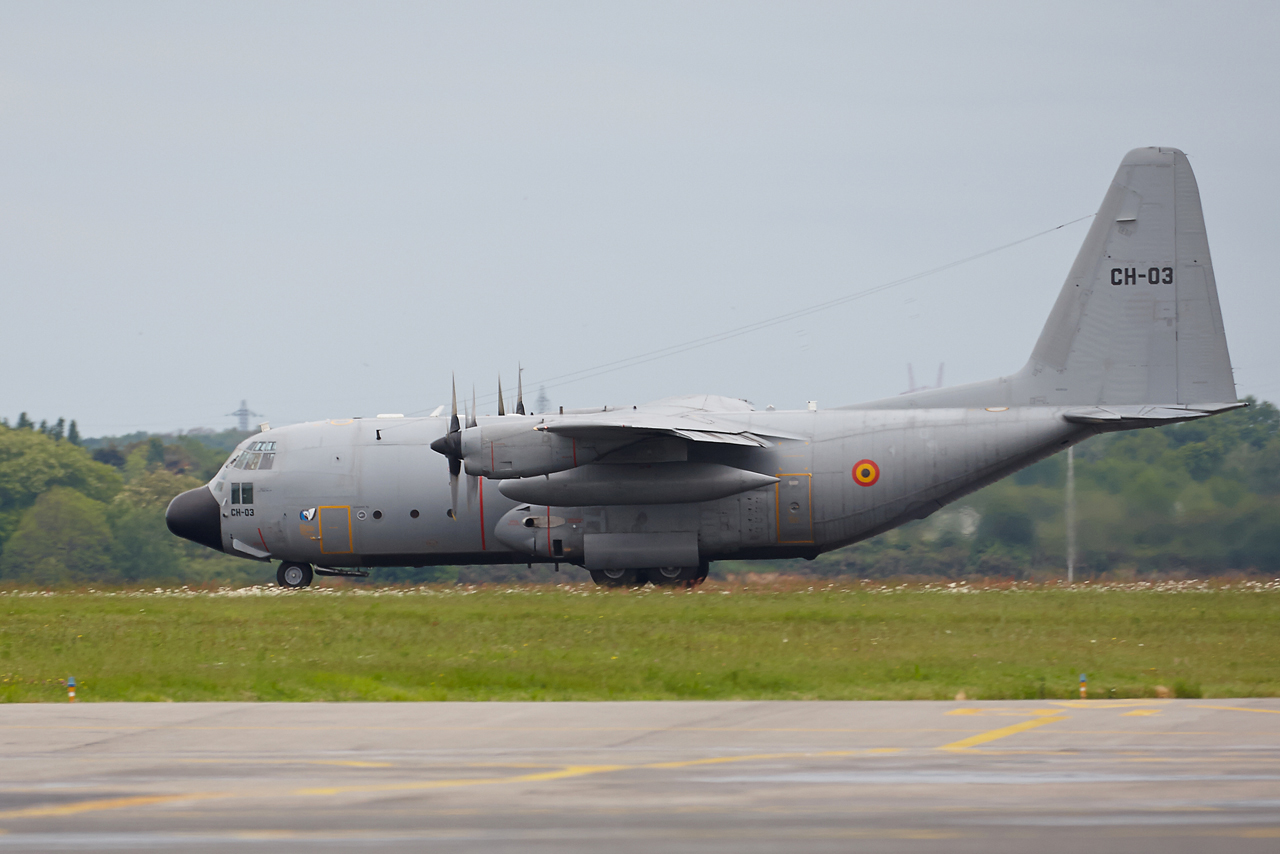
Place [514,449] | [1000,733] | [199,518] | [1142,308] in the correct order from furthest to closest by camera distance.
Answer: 1. [199,518]
2. [1142,308]
3. [514,449]
4. [1000,733]

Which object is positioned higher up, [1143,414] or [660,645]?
[1143,414]

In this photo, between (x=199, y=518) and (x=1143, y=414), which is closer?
(x=1143, y=414)

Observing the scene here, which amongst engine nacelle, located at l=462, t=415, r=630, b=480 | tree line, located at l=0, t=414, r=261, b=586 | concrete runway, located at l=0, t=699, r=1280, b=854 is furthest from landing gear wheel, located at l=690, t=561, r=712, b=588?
concrete runway, located at l=0, t=699, r=1280, b=854

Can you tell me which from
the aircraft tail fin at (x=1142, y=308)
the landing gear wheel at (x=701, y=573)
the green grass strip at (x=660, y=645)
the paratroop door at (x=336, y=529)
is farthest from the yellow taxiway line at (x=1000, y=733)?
the paratroop door at (x=336, y=529)

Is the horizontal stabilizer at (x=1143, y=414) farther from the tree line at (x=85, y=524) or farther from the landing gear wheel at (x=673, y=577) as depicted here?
the tree line at (x=85, y=524)

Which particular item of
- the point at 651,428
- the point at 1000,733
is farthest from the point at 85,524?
the point at 1000,733

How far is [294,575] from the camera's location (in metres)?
33.3

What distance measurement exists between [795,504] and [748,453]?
4.95 feet

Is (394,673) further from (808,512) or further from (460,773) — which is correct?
(808,512)

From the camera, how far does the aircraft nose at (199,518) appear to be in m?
32.4

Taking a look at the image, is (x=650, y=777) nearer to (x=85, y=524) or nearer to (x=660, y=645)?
(x=660, y=645)

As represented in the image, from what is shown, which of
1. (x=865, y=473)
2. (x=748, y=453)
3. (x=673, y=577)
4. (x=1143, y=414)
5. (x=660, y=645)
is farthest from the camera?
(x=673, y=577)

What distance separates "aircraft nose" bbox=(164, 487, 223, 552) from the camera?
32.4 metres

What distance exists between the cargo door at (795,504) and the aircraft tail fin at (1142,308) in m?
5.09
